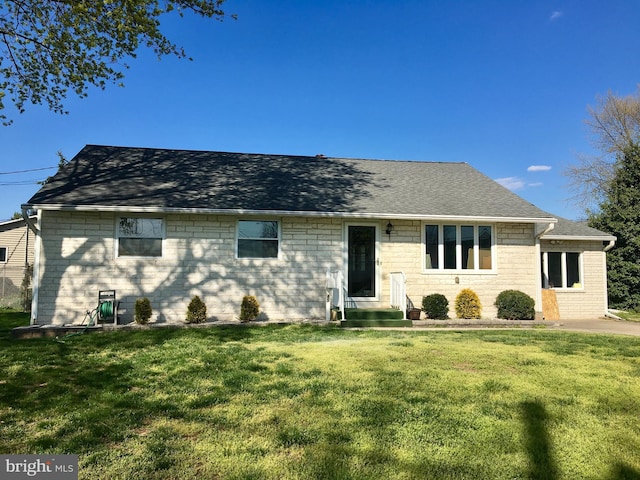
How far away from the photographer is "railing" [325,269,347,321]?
10.6 m

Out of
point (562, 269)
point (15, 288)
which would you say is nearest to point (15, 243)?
point (15, 288)

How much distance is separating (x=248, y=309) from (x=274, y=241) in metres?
1.99

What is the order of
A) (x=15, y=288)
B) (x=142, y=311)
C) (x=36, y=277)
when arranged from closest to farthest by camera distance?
1. (x=142, y=311)
2. (x=36, y=277)
3. (x=15, y=288)

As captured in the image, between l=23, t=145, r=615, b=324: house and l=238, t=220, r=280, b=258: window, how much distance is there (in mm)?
27

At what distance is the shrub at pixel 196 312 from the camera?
985cm

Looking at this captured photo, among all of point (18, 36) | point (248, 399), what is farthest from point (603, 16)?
point (18, 36)

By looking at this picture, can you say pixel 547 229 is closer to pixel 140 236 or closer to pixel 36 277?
pixel 140 236

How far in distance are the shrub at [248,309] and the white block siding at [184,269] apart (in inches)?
21.1

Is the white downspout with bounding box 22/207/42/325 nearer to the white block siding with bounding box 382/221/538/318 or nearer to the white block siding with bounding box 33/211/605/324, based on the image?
the white block siding with bounding box 33/211/605/324

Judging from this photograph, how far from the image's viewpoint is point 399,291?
11.1 metres

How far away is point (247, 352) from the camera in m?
6.59

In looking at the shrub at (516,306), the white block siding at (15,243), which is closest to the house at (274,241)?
the shrub at (516,306)

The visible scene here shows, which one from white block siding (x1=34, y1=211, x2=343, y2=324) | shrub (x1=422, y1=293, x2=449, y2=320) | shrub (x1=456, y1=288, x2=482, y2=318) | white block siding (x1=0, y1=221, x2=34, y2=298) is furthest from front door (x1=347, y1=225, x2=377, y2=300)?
white block siding (x1=0, y1=221, x2=34, y2=298)

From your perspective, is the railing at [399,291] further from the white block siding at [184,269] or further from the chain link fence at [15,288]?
the chain link fence at [15,288]
